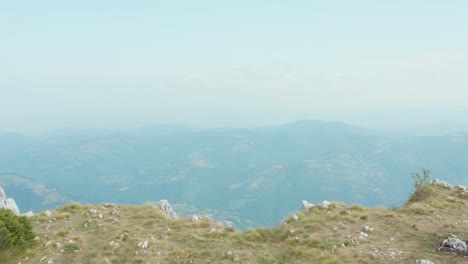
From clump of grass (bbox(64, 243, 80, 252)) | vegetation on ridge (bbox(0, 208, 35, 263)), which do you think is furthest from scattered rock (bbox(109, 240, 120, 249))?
vegetation on ridge (bbox(0, 208, 35, 263))

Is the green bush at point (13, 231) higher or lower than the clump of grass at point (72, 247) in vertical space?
higher

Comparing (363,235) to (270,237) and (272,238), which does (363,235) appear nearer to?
(272,238)

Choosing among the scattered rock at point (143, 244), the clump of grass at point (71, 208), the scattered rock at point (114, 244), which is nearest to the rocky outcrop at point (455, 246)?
the scattered rock at point (143, 244)

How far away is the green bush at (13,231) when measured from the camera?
18.1m

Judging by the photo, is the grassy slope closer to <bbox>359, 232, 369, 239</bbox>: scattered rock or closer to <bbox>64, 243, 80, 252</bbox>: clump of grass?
<bbox>64, 243, 80, 252</bbox>: clump of grass

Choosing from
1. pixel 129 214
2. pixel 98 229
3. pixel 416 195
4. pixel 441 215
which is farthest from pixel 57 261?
pixel 416 195

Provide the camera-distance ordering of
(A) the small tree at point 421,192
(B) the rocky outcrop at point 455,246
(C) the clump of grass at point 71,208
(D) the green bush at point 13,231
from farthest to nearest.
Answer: (C) the clump of grass at point 71,208 < (A) the small tree at point 421,192 < (D) the green bush at point 13,231 < (B) the rocky outcrop at point 455,246

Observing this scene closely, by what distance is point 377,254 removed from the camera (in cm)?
1540

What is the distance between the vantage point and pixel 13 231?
18.8 meters

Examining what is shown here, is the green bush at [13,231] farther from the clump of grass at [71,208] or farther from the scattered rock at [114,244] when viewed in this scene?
the clump of grass at [71,208]

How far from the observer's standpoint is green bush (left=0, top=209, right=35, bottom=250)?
1809cm

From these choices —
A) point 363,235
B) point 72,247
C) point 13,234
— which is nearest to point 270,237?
point 363,235

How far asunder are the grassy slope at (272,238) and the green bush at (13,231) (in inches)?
32.9

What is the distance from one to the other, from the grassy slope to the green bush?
2.74 feet
